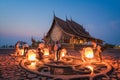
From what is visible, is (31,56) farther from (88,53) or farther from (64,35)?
(64,35)

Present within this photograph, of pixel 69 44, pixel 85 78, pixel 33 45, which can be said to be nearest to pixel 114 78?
pixel 85 78

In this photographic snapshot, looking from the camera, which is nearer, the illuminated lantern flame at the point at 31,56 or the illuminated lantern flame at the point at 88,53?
the illuminated lantern flame at the point at 88,53

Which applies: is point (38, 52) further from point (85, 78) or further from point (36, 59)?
point (85, 78)

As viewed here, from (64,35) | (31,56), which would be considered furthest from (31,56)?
(64,35)

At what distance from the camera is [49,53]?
11445 millimetres

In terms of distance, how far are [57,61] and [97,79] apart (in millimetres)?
3888

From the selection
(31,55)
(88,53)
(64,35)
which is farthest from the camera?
(64,35)

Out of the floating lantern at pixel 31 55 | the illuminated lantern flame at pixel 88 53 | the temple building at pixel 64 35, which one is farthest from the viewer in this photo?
the temple building at pixel 64 35

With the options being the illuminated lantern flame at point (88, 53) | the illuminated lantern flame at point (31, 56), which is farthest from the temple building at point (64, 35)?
the illuminated lantern flame at point (31, 56)

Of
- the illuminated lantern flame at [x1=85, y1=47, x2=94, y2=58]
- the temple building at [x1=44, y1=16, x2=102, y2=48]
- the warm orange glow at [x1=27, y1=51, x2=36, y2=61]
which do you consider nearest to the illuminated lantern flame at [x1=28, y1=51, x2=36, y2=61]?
the warm orange glow at [x1=27, y1=51, x2=36, y2=61]

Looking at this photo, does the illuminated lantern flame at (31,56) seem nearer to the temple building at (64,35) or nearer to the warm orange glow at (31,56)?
the warm orange glow at (31,56)

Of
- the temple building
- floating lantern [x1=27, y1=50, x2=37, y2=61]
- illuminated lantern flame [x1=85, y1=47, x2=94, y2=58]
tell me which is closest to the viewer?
illuminated lantern flame [x1=85, y1=47, x2=94, y2=58]

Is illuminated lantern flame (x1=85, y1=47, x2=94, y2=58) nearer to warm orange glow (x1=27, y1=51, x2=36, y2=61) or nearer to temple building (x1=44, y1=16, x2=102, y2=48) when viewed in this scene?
warm orange glow (x1=27, y1=51, x2=36, y2=61)

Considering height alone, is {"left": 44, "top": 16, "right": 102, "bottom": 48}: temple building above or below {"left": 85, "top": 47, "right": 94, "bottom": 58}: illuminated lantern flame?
above
